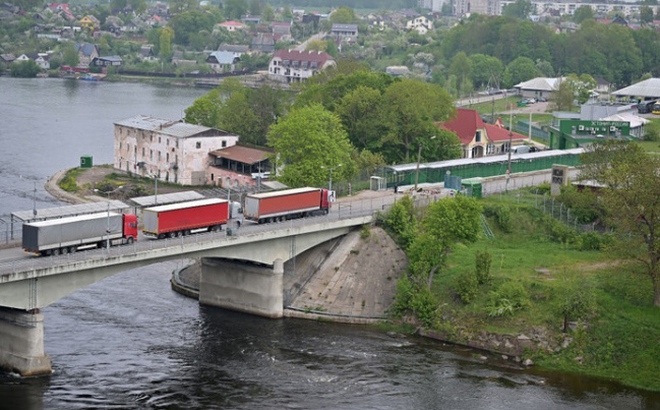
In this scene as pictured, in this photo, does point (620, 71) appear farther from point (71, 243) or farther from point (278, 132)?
point (71, 243)

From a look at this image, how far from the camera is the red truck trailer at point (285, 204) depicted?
246 feet

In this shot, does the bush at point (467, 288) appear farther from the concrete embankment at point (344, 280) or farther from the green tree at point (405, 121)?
the green tree at point (405, 121)

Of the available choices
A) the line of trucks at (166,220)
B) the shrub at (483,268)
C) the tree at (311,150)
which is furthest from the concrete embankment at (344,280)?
the tree at (311,150)

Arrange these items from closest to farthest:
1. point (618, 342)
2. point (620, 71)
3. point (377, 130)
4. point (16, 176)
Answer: point (618, 342)
point (377, 130)
point (16, 176)
point (620, 71)

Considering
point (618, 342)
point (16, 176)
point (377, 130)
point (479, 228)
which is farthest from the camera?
point (16, 176)

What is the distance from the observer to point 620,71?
196 metres

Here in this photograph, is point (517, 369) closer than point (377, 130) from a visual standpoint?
Yes

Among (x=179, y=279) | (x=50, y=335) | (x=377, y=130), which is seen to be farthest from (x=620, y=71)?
(x=50, y=335)

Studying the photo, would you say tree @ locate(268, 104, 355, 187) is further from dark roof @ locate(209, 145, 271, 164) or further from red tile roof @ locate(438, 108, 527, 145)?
red tile roof @ locate(438, 108, 527, 145)

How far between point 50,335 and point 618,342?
102ft

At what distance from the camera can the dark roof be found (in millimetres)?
104500

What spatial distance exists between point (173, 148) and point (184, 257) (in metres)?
42.3

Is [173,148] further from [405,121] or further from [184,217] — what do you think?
[184,217]

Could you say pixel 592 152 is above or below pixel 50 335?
above
